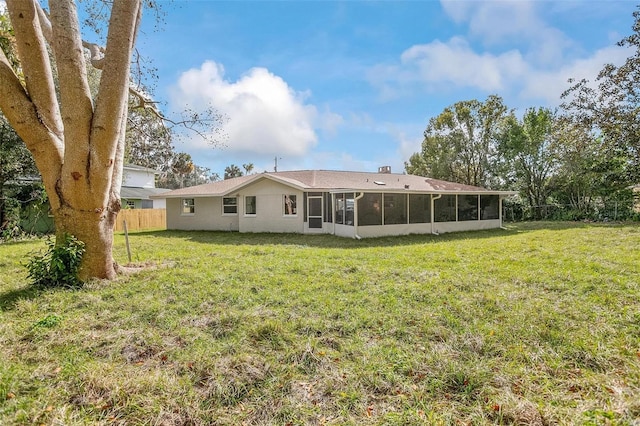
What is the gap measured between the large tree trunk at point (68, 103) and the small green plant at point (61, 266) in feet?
1.32

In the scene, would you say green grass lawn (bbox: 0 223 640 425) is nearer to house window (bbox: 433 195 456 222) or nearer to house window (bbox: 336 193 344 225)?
house window (bbox: 336 193 344 225)

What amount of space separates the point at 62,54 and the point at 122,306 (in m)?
4.09

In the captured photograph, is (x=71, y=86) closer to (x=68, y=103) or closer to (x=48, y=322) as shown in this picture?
(x=68, y=103)

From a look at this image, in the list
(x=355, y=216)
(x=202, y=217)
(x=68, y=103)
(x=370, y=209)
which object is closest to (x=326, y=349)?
(x=68, y=103)

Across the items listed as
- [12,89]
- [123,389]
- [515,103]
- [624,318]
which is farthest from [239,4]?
[515,103]

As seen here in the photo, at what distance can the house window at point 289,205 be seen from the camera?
1548 centimetres

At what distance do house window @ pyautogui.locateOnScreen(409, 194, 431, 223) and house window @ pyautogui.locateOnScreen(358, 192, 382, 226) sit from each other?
1.72 metres

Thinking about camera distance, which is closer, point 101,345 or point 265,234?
point 101,345

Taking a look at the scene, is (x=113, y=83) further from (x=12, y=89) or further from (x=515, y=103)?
(x=515, y=103)

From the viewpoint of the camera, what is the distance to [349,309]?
4.62 meters

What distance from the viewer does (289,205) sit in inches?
612

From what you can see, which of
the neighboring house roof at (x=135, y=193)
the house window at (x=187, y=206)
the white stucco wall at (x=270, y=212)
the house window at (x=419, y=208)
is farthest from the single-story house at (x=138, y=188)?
the house window at (x=419, y=208)

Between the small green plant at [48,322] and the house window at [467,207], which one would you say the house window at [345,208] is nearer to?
the house window at [467,207]

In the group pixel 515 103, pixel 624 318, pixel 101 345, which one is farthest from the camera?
pixel 515 103
